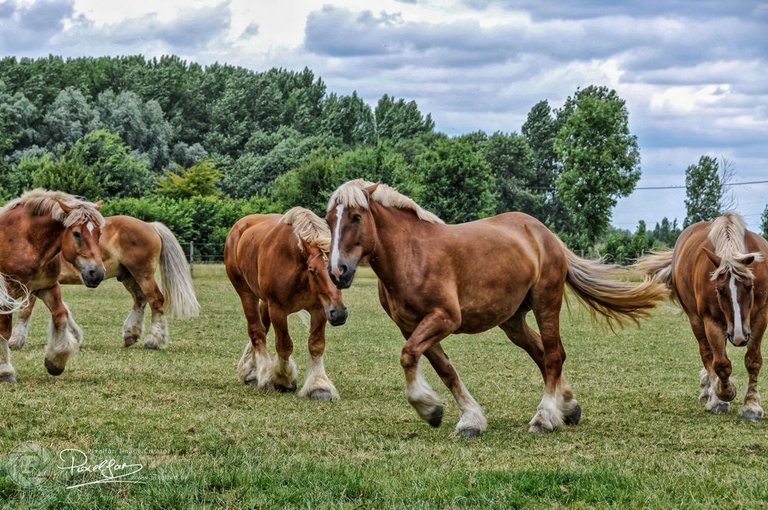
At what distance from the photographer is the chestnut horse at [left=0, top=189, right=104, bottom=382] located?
9.95 meters

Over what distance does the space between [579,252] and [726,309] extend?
5440 centimetres

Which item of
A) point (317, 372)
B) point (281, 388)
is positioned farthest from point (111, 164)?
point (317, 372)

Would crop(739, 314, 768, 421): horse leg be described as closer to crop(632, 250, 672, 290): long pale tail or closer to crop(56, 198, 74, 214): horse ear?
crop(632, 250, 672, 290): long pale tail

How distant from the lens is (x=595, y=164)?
209 ft

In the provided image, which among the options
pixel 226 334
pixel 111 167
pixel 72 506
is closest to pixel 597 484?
pixel 72 506

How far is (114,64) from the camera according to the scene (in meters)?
95.4

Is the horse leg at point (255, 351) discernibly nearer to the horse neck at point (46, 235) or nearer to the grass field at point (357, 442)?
the grass field at point (357, 442)

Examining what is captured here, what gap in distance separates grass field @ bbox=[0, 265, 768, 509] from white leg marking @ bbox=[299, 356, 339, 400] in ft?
0.95

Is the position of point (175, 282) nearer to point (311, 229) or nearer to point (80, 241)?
point (80, 241)

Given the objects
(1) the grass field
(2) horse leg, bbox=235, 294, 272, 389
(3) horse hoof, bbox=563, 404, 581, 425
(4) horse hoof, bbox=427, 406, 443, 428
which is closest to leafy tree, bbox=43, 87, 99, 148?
(1) the grass field

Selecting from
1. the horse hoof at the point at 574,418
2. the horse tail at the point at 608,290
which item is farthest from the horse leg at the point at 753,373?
the horse hoof at the point at 574,418

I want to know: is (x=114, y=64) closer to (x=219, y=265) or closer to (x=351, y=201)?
(x=219, y=265)

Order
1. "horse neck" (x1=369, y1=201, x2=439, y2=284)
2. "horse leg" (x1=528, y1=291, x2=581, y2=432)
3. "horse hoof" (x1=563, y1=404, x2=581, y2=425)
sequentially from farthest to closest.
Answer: "horse hoof" (x1=563, y1=404, x2=581, y2=425), "horse leg" (x1=528, y1=291, x2=581, y2=432), "horse neck" (x1=369, y1=201, x2=439, y2=284)

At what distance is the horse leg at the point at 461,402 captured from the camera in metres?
7.44
